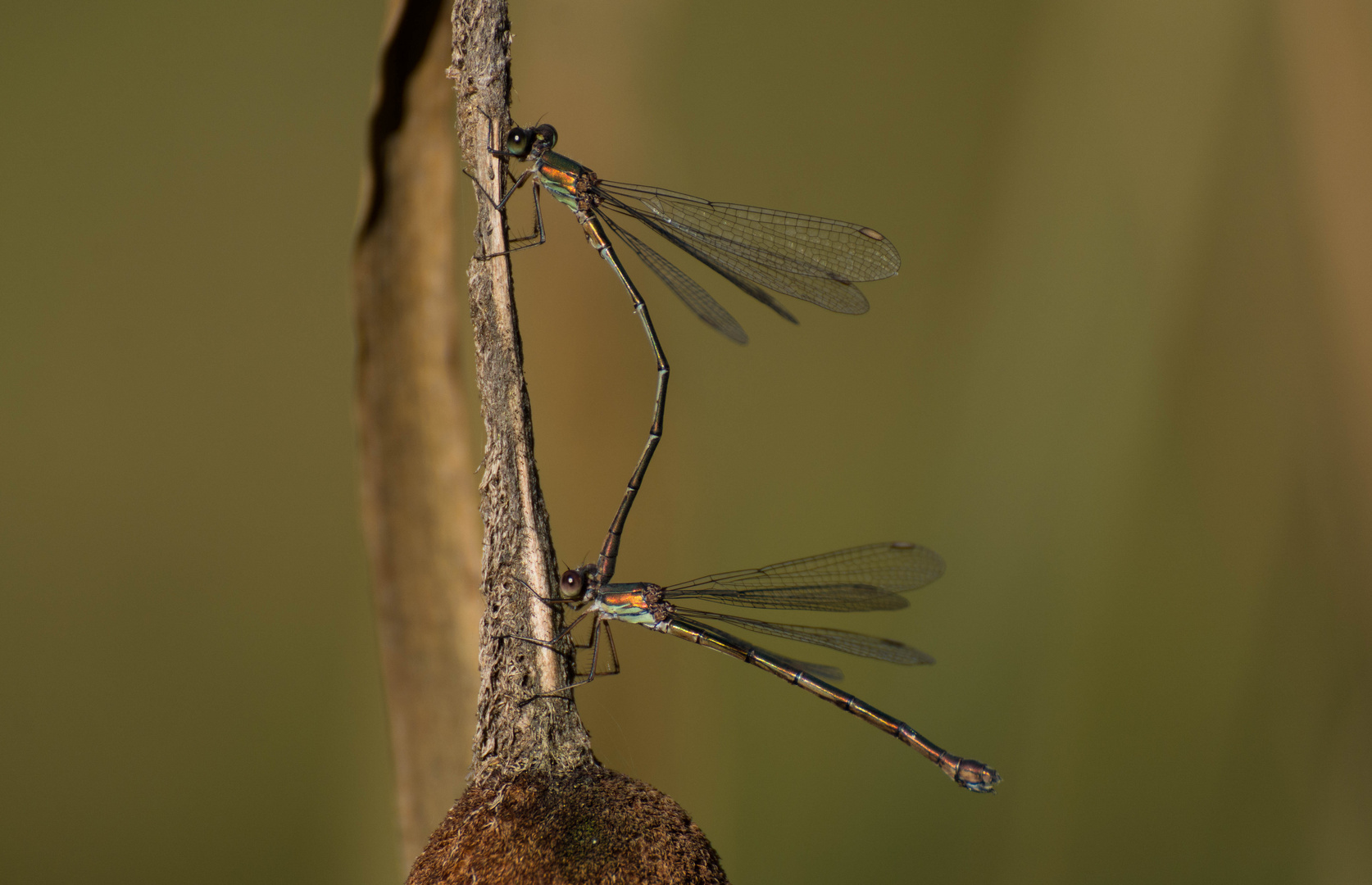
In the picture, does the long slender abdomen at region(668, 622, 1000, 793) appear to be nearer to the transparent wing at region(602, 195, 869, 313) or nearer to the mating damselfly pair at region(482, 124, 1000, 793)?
the mating damselfly pair at region(482, 124, 1000, 793)

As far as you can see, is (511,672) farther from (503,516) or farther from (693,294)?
(693,294)

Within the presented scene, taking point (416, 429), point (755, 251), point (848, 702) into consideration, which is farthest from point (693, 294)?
point (848, 702)

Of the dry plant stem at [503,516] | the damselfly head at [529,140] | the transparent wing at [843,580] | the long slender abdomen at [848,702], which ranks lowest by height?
the long slender abdomen at [848,702]

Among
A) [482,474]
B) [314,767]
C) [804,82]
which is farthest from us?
[804,82]

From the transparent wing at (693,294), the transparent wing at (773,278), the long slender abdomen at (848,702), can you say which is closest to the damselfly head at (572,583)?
the long slender abdomen at (848,702)

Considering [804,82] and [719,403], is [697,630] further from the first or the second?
[804,82]

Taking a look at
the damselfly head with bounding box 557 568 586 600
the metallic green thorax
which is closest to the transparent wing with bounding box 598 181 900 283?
the metallic green thorax

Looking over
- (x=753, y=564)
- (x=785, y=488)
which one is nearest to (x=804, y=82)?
(x=785, y=488)

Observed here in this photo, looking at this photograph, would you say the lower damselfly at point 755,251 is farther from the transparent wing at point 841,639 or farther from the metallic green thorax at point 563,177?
the transparent wing at point 841,639
